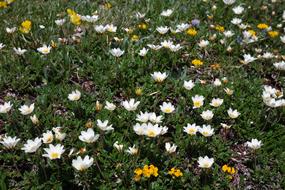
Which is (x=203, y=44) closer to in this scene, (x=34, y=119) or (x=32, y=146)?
(x=34, y=119)

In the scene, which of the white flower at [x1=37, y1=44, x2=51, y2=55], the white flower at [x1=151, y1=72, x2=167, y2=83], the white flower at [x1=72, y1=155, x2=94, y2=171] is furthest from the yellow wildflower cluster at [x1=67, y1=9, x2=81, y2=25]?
the white flower at [x1=72, y1=155, x2=94, y2=171]

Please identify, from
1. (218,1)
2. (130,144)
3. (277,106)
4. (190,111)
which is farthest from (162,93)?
(218,1)

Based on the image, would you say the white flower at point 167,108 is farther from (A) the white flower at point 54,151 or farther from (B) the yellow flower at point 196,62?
(A) the white flower at point 54,151

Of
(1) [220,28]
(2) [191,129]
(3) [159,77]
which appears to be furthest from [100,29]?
(2) [191,129]

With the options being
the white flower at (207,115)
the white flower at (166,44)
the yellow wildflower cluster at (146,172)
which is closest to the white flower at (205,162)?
the yellow wildflower cluster at (146,172)

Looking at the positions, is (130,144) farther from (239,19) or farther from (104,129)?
(239,19)

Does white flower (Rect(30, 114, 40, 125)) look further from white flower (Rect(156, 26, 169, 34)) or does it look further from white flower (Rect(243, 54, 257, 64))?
white flower (Rect(243, 54, 257, 64))
